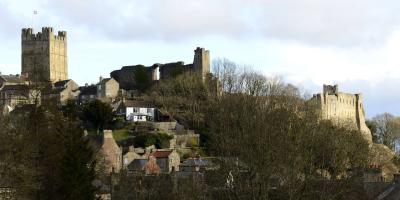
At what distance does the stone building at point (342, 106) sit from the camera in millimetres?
100875

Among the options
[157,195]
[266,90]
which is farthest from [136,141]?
[157,195]

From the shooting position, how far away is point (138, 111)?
3287 inches

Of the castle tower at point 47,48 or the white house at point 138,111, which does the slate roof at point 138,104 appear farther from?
the castle tower at point 47,48

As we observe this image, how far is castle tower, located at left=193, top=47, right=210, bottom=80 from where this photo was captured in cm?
9366

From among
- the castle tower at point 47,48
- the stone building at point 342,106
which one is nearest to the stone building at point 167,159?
the stone building at point 342,106

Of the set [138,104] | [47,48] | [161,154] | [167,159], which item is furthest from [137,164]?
[47,48]

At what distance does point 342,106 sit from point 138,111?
35.0 metres

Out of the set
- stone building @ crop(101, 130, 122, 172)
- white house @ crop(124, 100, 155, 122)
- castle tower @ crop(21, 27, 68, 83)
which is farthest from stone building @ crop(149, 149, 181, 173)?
castle tower @ crop(21, 27, 68, 83)

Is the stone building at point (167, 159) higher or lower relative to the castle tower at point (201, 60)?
lower

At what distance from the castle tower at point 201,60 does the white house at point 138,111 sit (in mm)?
11023

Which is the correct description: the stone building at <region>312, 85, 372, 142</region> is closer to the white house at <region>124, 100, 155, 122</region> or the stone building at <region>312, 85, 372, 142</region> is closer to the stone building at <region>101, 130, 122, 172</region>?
the white house at <region>124, 100, 155, 122</region>

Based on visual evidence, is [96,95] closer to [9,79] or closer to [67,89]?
[67,89]

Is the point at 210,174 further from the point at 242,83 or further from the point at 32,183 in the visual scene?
the point at 242,83

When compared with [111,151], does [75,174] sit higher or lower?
higher
